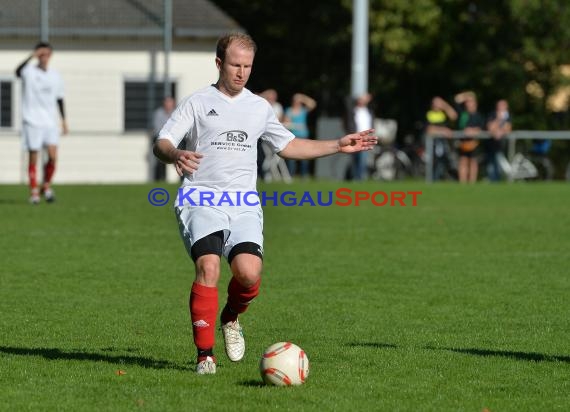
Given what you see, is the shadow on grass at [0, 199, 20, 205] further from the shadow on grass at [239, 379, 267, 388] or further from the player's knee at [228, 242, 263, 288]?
the shadow on grass at [239, 379, 267, 388]

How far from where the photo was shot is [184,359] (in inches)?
331

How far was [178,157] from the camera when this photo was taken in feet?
25.0

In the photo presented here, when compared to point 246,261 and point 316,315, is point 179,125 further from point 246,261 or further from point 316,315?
point 316,315

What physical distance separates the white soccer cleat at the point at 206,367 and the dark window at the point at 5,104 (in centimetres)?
2929

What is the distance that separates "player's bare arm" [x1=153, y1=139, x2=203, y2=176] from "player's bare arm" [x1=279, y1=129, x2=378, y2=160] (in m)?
0.84

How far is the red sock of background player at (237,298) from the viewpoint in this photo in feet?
26.6

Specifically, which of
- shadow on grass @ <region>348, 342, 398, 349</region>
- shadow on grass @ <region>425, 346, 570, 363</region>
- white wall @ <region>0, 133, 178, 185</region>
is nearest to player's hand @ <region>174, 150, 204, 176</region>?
shadow on grass @ <region>348, 342, 398, 349</region>

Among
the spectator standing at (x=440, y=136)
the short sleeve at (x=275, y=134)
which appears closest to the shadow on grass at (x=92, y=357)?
the short sleeve at (x=275, y=134)

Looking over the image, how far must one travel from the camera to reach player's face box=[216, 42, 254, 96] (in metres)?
7.86

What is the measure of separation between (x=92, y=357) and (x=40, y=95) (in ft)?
42.0

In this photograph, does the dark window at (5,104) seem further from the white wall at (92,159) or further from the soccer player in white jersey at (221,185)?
the soccer player in white jersey at (221,185)

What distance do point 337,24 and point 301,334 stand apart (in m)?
36.2

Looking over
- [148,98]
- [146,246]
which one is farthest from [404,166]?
[146,246]

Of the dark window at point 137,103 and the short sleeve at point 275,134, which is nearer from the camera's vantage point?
the short sleeve at point 275,134
